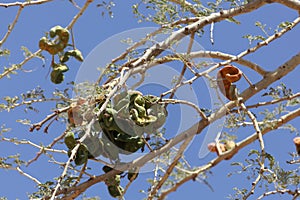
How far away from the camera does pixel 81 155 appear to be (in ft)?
9.09

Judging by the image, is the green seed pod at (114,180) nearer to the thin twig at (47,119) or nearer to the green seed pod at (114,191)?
the green seed pod at (114,191)

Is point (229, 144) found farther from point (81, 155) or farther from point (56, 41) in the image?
point (56, 41)

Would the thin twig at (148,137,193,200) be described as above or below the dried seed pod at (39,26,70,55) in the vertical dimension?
below

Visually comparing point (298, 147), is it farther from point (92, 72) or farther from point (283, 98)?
point (92, 72)

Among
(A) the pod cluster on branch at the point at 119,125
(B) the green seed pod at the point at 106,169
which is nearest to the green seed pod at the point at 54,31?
(A) the pod cluster on branch at the point at 119,125

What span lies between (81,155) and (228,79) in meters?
0.87

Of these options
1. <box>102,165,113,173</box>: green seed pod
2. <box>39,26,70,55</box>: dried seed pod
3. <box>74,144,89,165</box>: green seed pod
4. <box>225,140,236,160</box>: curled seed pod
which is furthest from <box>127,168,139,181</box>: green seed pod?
<box>39,26,70,55</box>: dried seed pod

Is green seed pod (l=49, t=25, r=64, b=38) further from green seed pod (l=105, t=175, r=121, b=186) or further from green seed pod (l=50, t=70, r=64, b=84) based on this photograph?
green seed pod (l=105, t=175, r=121, b=186)

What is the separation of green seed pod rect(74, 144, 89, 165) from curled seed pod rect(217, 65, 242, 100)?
768 mm

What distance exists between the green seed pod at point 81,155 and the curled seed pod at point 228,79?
0.77 meters

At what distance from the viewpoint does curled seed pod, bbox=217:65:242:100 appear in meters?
3.03

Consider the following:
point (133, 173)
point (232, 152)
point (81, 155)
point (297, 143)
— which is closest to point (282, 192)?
point (297, 143)

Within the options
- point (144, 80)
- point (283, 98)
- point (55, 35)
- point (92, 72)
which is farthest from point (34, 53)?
point (283, 98)

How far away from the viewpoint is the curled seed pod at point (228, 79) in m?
3.03
